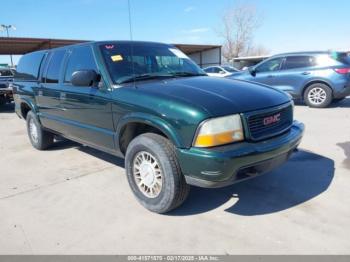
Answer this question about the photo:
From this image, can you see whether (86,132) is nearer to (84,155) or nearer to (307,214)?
(84,155)

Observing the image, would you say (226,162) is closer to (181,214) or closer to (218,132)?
(218,132)

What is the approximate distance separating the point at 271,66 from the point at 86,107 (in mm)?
7711

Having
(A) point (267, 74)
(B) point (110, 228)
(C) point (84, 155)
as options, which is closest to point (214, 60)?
(A) point (267, 74)

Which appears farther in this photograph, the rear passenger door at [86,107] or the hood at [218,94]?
the rear passenger door at [86,107]

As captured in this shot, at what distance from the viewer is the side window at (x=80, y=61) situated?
13.3ft

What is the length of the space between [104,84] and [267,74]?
762cm

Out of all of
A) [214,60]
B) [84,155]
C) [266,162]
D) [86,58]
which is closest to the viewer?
[266,162]

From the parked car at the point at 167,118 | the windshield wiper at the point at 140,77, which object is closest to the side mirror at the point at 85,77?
the parked car at the point at 167,118

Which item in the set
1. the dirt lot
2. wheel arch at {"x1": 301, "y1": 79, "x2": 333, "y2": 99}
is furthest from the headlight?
wheel arch at {"x1": 301, "y1": 79, "x2": 333, "y2": 99}

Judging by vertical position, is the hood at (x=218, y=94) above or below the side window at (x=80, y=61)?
below

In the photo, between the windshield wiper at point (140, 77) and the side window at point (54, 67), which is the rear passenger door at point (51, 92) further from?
the windshield wiper at point (140, 77)

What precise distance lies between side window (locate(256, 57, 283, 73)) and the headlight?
7953mm

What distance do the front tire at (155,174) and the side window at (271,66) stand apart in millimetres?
7941

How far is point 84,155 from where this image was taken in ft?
18.2
